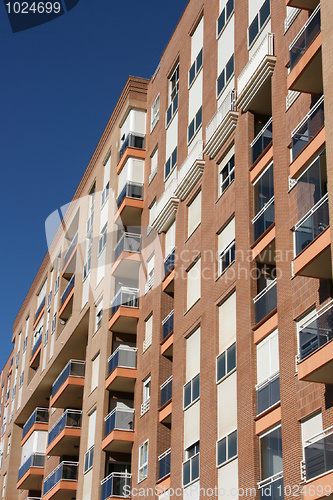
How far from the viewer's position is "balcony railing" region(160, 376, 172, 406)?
31733 mm

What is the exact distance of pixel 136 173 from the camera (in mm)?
41219

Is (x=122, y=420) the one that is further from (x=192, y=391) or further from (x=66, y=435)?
(x=66, y=435)

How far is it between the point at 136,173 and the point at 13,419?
2800 cm

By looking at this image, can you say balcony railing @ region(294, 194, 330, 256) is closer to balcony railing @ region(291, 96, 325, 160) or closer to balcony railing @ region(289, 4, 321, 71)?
balcony railing @ region(291, 96, 325, 160)

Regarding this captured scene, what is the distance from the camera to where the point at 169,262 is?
113ft

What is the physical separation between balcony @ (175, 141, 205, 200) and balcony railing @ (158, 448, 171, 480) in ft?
34.0

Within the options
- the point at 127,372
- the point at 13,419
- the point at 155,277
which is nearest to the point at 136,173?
the point at 155,277

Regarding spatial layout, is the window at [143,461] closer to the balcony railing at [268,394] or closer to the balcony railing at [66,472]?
the balcony railing at [268,394]

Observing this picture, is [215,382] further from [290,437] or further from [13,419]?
[13,419]

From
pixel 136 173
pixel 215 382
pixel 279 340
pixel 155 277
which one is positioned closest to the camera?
pixel 279 340

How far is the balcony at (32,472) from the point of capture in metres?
51.1

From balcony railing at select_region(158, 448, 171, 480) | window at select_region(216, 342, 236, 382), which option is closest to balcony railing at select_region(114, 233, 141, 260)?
balcony railing at select_region(158, 448, 171, 480)

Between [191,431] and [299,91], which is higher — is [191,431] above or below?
below

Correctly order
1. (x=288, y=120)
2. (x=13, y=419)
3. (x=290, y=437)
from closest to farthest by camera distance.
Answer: (x=290, y=437) < (x=288, y=120) < (x=13, y=419)
